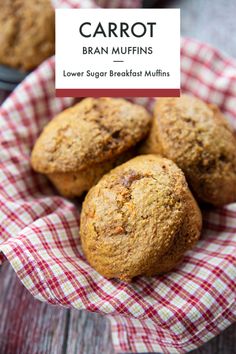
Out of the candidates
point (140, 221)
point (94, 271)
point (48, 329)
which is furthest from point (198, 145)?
point (48, 329)

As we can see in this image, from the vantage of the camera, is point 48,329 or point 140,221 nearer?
point 140,221

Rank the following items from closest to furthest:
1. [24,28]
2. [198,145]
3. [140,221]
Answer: [140,221] → [198,145] → [24,28]

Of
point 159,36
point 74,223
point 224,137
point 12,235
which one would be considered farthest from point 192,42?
point 12,235

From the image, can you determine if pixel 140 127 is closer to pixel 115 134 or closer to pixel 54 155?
pixel 115 134

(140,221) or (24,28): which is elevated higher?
(24,28)

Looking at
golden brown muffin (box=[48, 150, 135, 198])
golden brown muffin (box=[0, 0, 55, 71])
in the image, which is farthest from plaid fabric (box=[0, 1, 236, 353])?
golden brown muffin (box=[0, 0, 55, 71])

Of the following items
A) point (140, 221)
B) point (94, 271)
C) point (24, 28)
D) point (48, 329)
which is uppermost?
point (24, 28)

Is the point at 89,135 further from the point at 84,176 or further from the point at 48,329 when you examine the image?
the point at 48,329
